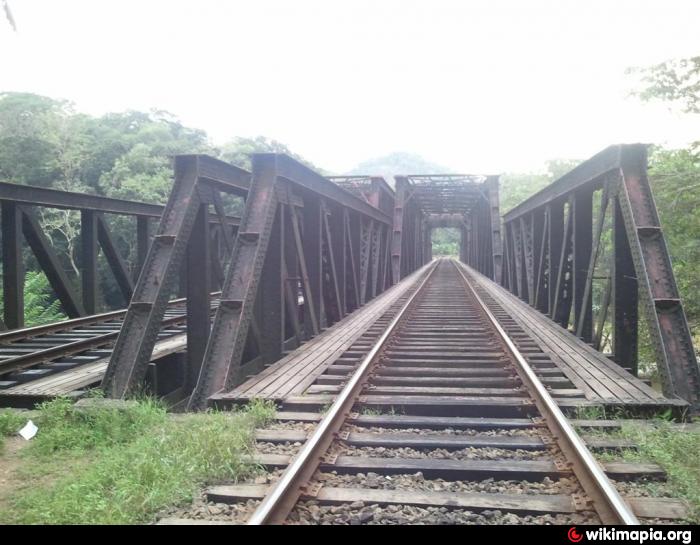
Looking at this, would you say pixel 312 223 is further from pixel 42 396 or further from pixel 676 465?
pixel 676 465

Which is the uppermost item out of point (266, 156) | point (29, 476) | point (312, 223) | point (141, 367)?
point (266, 156)

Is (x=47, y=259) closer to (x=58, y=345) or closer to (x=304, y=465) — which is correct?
(x=58, y=345)

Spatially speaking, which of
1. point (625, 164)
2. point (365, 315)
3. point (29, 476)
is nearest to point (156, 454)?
point (29, 476)

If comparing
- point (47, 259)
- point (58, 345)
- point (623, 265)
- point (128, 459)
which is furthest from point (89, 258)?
point (623, 265)

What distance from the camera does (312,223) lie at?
9.11 m

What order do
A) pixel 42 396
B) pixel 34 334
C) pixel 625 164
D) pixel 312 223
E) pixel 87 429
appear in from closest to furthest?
1. pixel 87 429
2. pixel 42 396
3. pixel 625 164
4. pixel 34 334
5. pixel 312 223

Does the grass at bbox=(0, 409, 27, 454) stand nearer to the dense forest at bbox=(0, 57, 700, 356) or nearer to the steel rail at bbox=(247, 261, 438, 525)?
the steel rail at bbox=(247, 261, 438, 525)

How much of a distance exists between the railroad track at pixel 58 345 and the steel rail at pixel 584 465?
5.12 meters

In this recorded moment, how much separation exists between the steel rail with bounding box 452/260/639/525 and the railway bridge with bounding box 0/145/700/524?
1 centimetres

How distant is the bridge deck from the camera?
5016 millimetres

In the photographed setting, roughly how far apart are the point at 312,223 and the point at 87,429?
5.20 m

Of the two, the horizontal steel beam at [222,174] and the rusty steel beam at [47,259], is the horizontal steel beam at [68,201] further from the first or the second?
A: the horizontal steel beam at [222,174]

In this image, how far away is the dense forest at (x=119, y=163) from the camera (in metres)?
15.0
